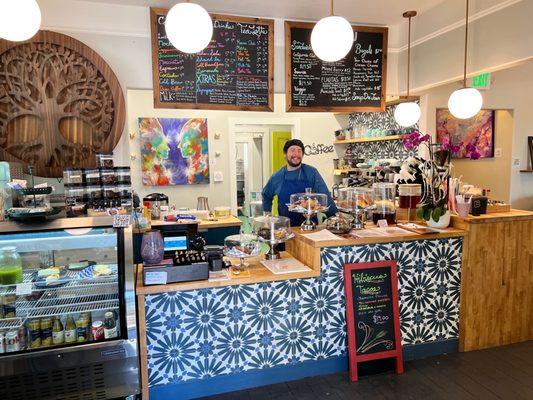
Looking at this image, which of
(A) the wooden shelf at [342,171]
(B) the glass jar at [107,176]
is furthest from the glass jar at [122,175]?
(A) the wooden shelf at [342,171]

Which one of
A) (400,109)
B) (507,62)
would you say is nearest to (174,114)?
(400,109)

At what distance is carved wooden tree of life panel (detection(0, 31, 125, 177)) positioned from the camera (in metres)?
3.09

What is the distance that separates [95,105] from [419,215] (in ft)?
9.38

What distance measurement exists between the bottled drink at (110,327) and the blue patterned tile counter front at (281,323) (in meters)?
0.26

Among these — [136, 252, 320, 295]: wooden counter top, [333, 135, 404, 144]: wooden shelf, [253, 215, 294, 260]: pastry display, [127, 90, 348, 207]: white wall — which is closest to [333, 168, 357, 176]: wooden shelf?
[127, 90, 348, 207]: white wall

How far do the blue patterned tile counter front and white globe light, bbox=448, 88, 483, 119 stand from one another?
108 centimetres

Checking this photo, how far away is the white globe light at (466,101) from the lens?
3.11 m

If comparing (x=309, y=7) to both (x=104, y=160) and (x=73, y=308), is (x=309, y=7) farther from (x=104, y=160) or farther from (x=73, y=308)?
(x=73, y=308)

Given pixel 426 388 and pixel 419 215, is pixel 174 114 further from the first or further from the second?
pixel 426 388

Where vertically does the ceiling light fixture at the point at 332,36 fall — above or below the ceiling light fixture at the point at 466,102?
above

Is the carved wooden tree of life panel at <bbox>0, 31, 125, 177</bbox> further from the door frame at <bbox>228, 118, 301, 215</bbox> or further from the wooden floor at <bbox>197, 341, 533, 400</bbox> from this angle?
the door frame at <bbox>228, 118, 301, 215</bbox>

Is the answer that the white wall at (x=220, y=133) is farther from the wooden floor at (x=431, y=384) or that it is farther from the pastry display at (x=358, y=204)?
the wooden floor at (x=431, y=384)

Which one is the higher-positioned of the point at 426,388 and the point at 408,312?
the point at 408,312

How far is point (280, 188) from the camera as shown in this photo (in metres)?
3.61
